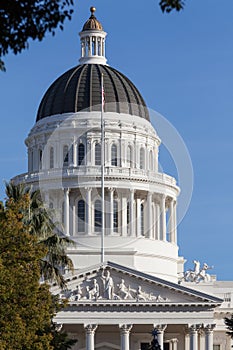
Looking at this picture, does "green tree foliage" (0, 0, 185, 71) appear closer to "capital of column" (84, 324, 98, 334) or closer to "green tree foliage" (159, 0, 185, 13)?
"green tree foliage" (159, 0, 185, 13)

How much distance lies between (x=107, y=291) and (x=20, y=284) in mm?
41784

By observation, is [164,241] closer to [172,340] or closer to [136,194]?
[136,194]

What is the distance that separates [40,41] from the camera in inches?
702

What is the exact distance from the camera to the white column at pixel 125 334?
8888 cm

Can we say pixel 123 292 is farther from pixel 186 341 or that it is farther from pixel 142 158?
pixel 142 158

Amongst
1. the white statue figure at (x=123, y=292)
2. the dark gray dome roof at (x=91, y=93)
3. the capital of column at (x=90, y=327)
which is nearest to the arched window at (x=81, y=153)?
the dark gray dome roof at (x=91, y=93)

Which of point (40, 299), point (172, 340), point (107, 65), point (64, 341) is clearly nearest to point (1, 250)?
A: point (40, 299)

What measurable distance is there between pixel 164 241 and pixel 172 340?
16.8m

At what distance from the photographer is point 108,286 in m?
88.2

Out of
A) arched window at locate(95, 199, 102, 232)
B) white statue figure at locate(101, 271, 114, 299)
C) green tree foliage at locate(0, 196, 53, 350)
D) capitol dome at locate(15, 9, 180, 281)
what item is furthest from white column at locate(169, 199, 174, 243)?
green tree foliage at locate(0, 196, 53, 350)

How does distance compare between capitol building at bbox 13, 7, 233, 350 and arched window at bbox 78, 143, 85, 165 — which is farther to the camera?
arched window at bbox 78, 143, 85, 165

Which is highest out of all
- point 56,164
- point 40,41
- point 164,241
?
point 56,164

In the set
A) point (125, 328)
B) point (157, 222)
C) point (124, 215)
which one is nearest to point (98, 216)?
point (124, 215)

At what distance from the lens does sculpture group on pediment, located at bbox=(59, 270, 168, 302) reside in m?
88.1
